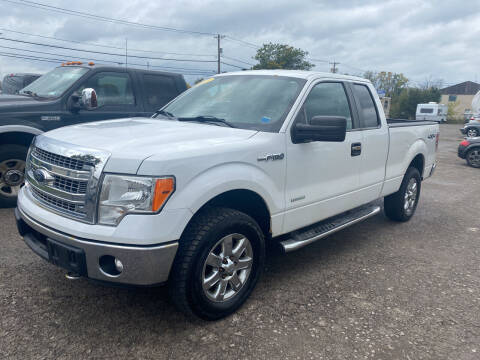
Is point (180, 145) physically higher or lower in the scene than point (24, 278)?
higher

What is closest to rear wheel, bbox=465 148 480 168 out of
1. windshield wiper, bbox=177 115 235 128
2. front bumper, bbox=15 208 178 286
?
windshield wiper, bbox=177 115 235 128

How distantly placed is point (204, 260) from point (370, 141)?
2490 millimetres

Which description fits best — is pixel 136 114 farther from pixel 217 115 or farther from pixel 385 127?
pixel 385 127

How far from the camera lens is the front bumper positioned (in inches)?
91.8

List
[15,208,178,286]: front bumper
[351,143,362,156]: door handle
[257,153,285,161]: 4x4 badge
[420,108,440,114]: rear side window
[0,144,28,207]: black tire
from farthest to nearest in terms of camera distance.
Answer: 1. [420,108,440,114]: rear side window
2. [0,144,28,207]: black tire
3. [351,143,362,156]: door handle
4. [257,153,285,161]: 4x4 badge
5. [15,208,178,286]: front bumper

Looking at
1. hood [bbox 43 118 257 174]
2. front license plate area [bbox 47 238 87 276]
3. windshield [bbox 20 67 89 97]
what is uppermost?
windshield [bbox 20 67 89 97]

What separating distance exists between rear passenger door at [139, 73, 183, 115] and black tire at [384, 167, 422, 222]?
370cm

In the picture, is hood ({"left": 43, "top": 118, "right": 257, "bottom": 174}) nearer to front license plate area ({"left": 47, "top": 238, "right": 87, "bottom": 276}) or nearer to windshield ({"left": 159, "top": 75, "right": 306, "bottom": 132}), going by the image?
windshield ({"left": 159, "top": 75, "right": 306, "bottom": 132})

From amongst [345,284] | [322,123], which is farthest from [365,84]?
[345,284]

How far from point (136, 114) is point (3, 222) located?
2.29 m

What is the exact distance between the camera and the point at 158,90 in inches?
251

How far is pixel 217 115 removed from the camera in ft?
11.5

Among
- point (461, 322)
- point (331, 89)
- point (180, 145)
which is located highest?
point (331, 89)

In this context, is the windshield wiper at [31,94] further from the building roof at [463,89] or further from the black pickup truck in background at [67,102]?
the building roof at [463,89]
